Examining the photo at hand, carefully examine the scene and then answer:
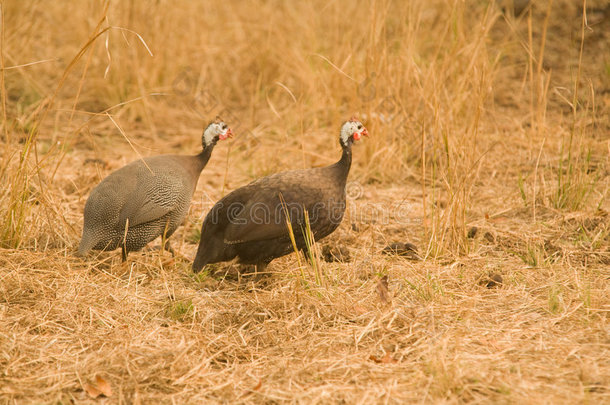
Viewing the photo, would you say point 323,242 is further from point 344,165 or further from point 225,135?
point 225,135

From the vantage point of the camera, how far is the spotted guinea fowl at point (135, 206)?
3.62m

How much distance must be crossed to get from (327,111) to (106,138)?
75.5 inches

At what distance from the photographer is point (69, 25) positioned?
279 inches

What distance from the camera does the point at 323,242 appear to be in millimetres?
4074

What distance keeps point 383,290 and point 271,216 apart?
713 millimetres

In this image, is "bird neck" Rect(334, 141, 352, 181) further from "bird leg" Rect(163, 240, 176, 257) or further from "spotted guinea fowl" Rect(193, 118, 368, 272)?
"bird leg" Rect(163, 240, 176, 257)

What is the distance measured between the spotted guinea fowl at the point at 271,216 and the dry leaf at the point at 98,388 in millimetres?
1135

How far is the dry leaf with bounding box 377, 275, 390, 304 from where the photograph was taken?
311 centimetres

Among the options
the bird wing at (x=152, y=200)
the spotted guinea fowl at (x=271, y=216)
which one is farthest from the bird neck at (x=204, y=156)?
the spotted guinea fowl at (x=271, y=216)

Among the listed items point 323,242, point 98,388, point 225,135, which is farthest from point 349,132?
point 98,388

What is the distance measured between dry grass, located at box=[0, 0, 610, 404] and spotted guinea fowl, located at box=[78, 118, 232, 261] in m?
0.17

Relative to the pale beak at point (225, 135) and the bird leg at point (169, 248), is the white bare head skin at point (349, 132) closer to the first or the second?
the pale beak at point (225, 135)

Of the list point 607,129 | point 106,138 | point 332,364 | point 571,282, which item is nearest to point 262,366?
point 332,364

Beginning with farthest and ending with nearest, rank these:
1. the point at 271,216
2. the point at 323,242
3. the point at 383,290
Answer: the point at 323,242 → the point at 271,216 → the point at 383,290
